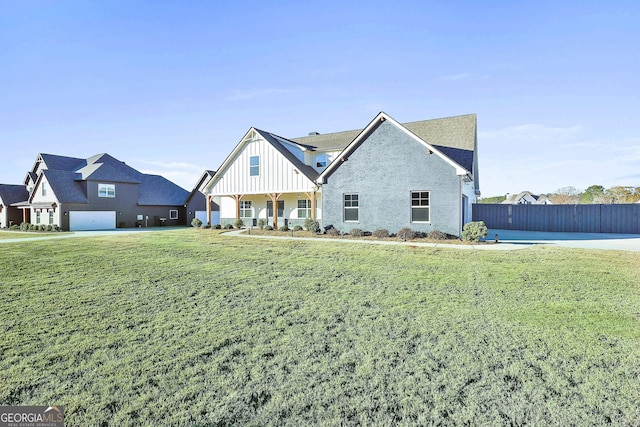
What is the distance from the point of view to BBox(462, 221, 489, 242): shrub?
48.9 feet

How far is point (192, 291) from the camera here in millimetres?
6977

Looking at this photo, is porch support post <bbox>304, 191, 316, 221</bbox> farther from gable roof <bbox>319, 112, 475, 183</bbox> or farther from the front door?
the front door

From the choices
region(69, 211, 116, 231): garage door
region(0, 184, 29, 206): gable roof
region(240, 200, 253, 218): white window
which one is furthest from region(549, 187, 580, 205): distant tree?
region(0, 184, 29, 206): gable roof

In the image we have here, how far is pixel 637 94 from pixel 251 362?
21.9 metres

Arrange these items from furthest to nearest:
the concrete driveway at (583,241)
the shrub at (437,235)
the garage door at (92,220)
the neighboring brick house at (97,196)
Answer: the neighboring brick house at (97,196)
the garage door at (92,220)
the shrub at (437,235)
the concrete driveway at (583,241)

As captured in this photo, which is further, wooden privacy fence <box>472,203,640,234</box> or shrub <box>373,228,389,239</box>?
wooden privacy fence <box>472,203,640,234</box>

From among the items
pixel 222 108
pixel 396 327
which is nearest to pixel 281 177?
pixel 222 108

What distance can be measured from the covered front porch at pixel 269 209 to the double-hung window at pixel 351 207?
409cm

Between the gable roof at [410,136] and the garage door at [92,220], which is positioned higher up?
the gable roof at [410,136]

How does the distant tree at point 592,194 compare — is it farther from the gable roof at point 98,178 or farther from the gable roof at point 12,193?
the gable roof at point 12,193

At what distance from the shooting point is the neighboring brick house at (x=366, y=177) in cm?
1670

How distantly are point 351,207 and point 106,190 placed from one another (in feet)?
94.6

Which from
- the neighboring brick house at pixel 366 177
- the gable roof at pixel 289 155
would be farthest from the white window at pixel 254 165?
the gable roof at pixel 289 155

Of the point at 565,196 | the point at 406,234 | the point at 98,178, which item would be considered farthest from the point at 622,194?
the point at 98,178
